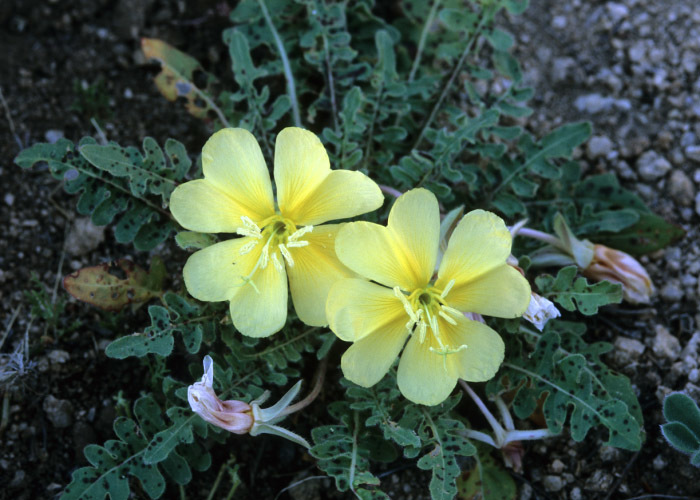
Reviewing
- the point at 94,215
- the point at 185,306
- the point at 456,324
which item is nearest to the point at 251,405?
the point at 185,306

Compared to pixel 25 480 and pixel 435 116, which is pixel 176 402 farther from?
pixel 435 116

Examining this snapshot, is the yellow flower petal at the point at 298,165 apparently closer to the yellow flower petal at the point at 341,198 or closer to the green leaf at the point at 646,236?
the yellow flower petal at the point at 341,198

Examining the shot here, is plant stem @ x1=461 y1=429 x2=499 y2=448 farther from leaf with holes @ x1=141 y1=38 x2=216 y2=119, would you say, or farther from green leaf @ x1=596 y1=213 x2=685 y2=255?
leaf with holes @ x1=141 y1=38 x2=216 y2=119

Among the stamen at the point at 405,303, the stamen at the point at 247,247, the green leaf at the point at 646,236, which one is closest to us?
the stamen at the point at 405,303

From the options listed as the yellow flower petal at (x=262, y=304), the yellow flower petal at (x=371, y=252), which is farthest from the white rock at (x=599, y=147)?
the yellow flower petal at (x=262, y=304)

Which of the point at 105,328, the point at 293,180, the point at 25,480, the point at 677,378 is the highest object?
the point at 293,180

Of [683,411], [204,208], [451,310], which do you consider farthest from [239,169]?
[683,411]

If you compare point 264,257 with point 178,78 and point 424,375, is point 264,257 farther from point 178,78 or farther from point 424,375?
point 178,78

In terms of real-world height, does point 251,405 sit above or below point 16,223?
above
